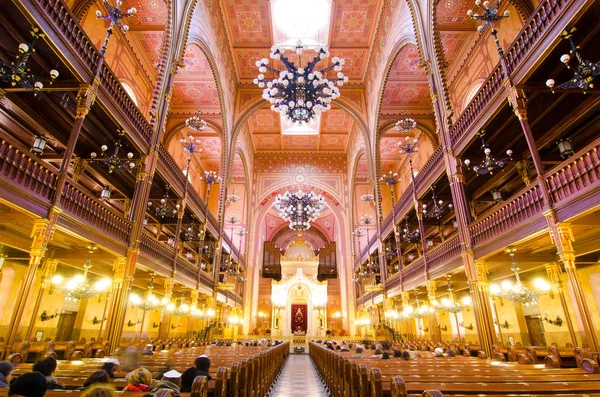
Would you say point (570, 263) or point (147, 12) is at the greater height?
point (147, 12)

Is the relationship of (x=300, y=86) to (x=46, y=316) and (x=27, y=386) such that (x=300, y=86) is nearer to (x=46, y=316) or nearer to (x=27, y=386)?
(x=27, y=386)

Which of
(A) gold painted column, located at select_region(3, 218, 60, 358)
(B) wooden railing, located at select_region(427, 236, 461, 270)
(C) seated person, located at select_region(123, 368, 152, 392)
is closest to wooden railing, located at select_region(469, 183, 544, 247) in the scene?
(B) wooden railing, located at select_region(427, 236, 461, 270)

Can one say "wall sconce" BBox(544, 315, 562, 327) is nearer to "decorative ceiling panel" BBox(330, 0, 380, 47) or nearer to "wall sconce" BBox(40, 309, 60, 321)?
"decorative ceiling panel" BBox(330, 0, 380, 47)

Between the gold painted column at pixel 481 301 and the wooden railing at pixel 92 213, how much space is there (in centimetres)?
1051

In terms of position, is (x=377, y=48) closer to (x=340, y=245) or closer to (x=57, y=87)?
(x=57, y=87)

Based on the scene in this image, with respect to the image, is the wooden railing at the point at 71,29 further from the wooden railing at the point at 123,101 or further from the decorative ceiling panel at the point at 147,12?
the decorative ceiling panel at the point at 147,12

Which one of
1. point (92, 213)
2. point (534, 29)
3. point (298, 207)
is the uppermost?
point (534, 29)

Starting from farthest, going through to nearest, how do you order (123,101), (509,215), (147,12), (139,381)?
(147,12) → (123,101) → (509,215) → (139,381)

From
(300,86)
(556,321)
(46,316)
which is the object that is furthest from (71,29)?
(556,321)

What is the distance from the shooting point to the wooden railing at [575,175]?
19.3 ft

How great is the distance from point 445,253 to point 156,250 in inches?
421

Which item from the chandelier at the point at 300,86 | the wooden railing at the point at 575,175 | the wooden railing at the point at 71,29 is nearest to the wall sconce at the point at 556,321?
the wooden railing at the point at 575,175

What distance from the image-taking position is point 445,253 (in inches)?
462

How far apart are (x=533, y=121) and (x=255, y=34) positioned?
608 inches
